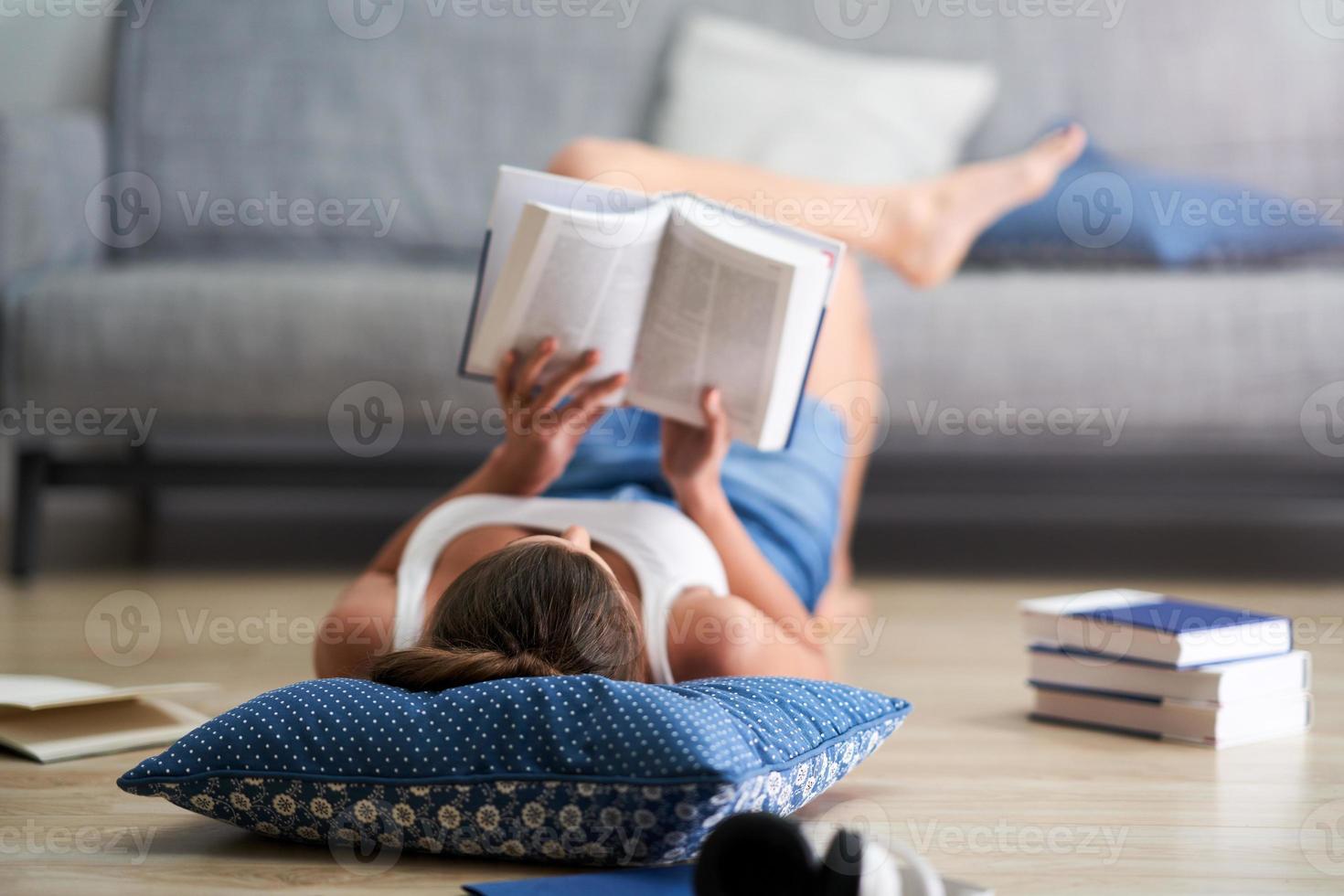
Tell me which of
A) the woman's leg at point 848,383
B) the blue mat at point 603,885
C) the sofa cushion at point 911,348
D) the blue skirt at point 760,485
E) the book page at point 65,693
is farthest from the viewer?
the sofa cushion at point 911,348

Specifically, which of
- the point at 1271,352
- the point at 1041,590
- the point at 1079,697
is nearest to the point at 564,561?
the point at 1079,697

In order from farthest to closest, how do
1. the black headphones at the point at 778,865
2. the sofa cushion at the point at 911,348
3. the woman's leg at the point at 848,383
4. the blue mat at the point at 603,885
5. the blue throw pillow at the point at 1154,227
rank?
the blue throw pillow at the point at 1154,227 < the sofa cushion at the point at 911,348 < the woman's leg at the point at 848,383 < the blue mat at the point at 603,885 < the black headphones at the point at 778,865

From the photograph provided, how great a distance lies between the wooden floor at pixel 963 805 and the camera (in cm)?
90

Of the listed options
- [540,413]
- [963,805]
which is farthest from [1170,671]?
[540,413]

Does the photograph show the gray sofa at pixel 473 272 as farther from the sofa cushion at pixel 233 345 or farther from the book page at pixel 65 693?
the book page at pixel 65 693

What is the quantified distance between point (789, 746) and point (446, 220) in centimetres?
191

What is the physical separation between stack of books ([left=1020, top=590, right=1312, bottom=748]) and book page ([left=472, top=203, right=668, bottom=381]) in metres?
0.50

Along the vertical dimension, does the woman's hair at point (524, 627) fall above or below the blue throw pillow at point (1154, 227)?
→ below

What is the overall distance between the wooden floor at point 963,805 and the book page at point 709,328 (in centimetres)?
37

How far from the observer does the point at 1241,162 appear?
2.63m

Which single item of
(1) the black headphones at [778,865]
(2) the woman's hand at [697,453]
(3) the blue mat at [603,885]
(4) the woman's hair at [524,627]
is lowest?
(3) the blue mat at [603,885]

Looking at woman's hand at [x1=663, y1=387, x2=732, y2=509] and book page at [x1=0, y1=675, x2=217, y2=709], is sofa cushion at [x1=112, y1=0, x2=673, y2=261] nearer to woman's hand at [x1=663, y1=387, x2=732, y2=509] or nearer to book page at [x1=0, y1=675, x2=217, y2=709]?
woman's hand at [x1=663, y1=387, x2=732, y2=509]

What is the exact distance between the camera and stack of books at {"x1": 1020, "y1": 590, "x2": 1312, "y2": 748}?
1281 mm

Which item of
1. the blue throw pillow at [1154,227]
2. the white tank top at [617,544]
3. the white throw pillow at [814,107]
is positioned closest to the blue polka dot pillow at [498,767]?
the white tank top at [617,544]
